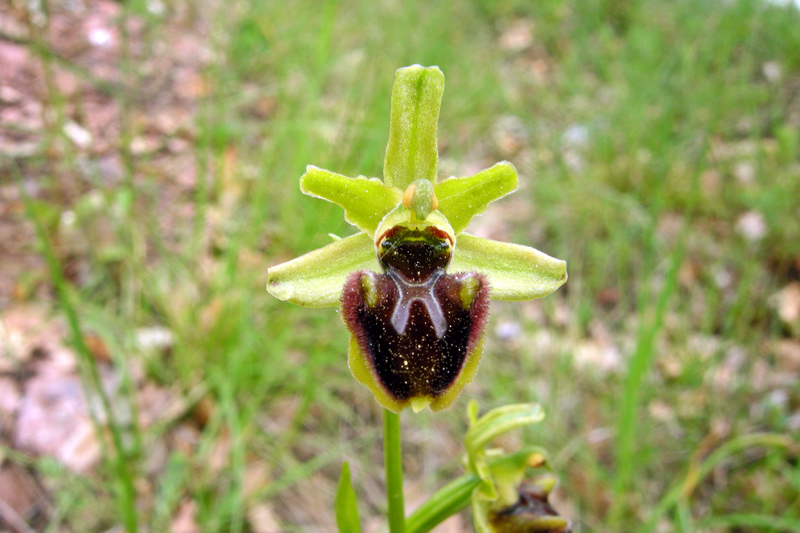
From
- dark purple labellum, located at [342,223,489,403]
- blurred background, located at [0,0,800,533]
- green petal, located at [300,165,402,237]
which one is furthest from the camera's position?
blurred background, located at [0,0,800,533]

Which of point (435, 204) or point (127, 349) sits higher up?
point (127, 349)

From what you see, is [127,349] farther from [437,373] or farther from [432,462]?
[437,373]

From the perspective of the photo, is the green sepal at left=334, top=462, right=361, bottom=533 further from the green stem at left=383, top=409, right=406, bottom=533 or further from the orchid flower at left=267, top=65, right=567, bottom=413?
the orchid flower at left=267, top=65, right=567, bottom=413

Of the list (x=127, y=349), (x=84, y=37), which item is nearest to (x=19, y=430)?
(x=127, y=349)

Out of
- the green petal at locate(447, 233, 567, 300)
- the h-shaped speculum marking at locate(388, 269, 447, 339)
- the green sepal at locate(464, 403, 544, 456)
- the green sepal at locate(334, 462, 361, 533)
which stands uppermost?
the green petal at locate(447, 233, 567, 300)

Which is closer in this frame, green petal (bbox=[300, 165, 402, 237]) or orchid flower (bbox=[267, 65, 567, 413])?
orchid flower (bbox=[267, 65, 567, 413])

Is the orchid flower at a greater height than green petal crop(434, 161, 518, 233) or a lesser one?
lesser

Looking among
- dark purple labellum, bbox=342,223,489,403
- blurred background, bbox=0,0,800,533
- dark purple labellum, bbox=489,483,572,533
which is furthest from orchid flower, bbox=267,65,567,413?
dark purple labellum, bbox=489,483,572,533

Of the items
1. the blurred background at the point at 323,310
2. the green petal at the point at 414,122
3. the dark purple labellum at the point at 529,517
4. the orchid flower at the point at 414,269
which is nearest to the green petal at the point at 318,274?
the orchid flower at the point at 414,269
